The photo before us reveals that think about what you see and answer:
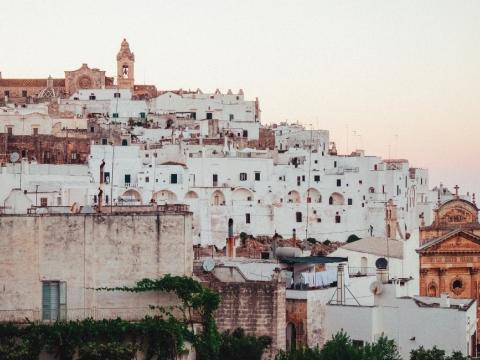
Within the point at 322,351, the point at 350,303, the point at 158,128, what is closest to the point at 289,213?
the point at 158,128

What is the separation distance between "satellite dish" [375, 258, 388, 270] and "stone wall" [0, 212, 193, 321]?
10497 mm

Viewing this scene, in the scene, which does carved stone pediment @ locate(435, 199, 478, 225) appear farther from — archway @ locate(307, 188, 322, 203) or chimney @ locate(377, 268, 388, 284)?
archway @ locate(307, 188, 322, 203)

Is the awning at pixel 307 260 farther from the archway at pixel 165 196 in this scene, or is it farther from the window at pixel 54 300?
the archway at pixel 165 196

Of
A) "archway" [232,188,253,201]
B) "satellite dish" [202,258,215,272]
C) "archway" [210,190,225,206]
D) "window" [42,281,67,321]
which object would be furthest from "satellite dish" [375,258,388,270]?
"archway" [232,188,253,201]

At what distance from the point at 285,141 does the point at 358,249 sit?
142ft

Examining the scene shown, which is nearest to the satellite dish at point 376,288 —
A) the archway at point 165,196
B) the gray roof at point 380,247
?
the gray roof at point 380,247

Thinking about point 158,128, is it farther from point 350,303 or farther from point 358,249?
point 350,303

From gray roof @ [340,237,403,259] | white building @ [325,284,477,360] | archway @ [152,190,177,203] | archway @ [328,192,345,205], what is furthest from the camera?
archway @ [328,192,345,205]

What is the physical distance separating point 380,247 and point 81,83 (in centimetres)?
5252

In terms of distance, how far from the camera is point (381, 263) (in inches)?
1142

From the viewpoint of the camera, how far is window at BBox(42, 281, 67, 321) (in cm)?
1952

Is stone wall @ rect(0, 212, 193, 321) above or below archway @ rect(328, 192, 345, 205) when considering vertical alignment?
below

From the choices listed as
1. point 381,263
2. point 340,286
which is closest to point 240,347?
point 340,286

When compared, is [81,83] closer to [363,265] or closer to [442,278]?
[442,278]
